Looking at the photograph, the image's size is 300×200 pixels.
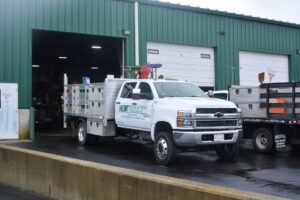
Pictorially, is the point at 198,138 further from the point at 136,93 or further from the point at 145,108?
the point at 136,93

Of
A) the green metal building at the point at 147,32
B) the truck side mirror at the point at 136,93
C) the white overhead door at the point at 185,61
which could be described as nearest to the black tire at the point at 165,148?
the truck side mirror at the point at 136,93

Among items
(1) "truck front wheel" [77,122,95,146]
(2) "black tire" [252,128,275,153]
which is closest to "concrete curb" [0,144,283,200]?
(1) "truck front wheel" [77,122,95,146]

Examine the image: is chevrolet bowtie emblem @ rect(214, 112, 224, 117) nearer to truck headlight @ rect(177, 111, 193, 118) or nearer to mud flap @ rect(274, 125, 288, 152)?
truck headlight @ rect(177, 111, 193, 118)

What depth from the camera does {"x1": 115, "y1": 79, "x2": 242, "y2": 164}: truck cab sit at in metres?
11.5

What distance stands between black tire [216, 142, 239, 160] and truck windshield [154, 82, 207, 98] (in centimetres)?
152

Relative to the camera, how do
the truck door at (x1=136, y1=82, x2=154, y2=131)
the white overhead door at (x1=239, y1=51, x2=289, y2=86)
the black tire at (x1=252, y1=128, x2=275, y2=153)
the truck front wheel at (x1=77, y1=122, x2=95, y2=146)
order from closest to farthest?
the truck door at (x1=136, y1=82, x2=154, y2=131)
the black tire at (x1=252, y1=128, x2=275, y2=153)
the truck front wheel at (x1=77, y1=122, x2=95, y2=146)
the white overhead door at (x1=239, y1=51, x2=289, y2=86)

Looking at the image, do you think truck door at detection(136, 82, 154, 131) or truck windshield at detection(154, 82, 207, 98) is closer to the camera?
truck door at detection(136, 82, 154, 131)

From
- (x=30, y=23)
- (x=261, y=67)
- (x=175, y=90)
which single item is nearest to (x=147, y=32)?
(x=30, y=23)

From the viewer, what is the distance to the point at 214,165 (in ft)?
39.7

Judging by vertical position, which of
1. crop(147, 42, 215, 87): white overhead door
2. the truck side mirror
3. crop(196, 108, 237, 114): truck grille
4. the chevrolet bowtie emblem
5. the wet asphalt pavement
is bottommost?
the wet asphalt pavement

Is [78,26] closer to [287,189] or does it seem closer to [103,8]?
[103,8]

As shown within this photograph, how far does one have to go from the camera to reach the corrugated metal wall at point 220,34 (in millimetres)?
21781

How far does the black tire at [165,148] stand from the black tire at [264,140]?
4.14 m

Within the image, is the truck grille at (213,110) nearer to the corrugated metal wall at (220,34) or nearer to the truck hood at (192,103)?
the truck hood at (192,103)
